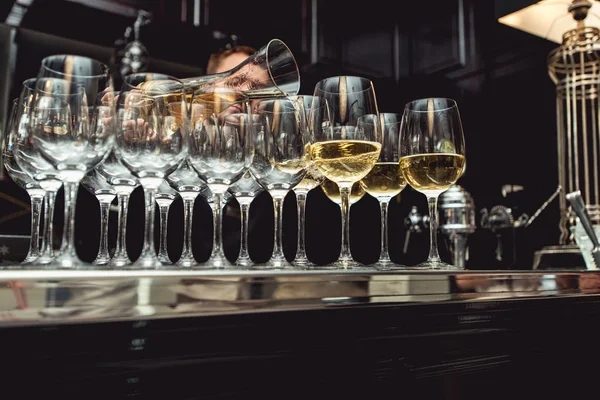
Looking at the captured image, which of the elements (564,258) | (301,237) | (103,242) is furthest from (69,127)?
(564,258)

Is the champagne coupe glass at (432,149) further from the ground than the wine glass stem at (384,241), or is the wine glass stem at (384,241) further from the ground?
the champagne coupe glass at (432,149)

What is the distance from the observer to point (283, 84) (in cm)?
83

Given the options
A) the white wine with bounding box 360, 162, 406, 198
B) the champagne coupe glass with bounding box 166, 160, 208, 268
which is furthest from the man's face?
the champagne coupe glass with bounding box 166, 160, 208, 268

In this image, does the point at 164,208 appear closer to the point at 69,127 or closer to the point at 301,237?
the point at 301,237

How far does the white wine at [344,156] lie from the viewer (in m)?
0.71

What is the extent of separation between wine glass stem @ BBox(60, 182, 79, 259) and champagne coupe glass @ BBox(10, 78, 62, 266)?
17 mm

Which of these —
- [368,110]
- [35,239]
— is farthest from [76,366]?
[368,110]

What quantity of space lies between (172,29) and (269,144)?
1.60m

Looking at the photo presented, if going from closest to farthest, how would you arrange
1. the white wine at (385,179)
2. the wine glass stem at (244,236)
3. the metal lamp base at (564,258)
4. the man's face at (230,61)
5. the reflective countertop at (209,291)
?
1. the reflective countertop at (209,291)
2. the wine glass stem at (244,236)
3. the white wine at (385,179)
4. the metal lamp base at (564,258)
5. the man's face at (230,61)

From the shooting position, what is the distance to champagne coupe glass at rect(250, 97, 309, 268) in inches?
26.5

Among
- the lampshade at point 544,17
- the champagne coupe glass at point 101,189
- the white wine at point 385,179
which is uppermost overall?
the lampshade at point 544,17

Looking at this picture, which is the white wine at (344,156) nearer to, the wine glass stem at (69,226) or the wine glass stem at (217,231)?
the wine glass stem at (217,231)

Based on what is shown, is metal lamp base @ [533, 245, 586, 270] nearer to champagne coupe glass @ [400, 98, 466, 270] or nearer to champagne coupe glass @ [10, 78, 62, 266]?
champagne coupe glass @ [400, 98, 466, 270]

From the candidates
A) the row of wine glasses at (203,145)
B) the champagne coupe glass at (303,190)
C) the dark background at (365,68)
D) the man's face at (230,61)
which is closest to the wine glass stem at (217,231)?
the row of wine glasses at (203,145)
